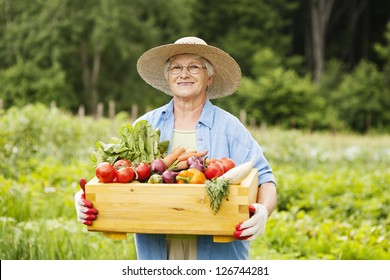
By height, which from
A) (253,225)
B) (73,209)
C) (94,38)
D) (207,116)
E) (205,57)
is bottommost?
(73,209)

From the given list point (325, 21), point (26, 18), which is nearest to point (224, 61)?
point (26, 18)

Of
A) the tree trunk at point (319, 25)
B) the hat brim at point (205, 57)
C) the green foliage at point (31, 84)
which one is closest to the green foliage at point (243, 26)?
the tree trunk at point (319, 25)

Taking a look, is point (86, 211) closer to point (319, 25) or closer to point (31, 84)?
point (31, 84)

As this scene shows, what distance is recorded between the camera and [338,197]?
288 inches

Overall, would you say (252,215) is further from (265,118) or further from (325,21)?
(325,21)

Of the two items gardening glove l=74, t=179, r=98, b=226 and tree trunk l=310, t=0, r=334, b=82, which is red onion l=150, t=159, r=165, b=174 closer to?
gardening glove l=74, t=179, r=98, b=226

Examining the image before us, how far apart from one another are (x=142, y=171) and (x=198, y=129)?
414 mm

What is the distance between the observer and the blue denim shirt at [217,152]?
9.84 ft

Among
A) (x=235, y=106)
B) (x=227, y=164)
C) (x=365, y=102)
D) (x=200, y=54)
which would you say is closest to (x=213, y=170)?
(x=227, y=164)

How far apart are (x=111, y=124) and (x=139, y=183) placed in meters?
8.84

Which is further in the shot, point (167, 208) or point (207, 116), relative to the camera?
point (207, 116)

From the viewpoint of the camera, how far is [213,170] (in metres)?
2.70

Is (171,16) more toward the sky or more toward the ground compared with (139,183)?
more toward the sky
